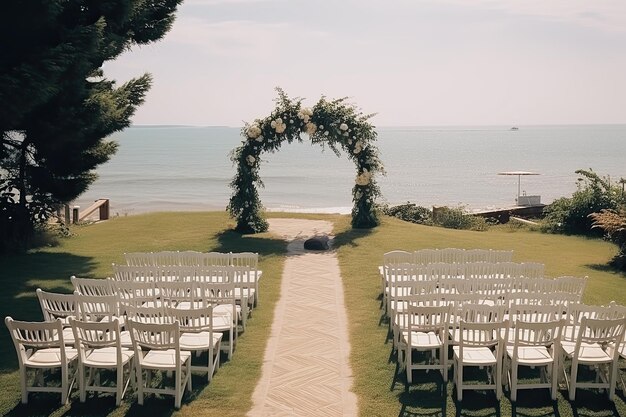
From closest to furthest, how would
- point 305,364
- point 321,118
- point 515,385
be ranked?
point 515,385 → point 305,364 → point 321,118

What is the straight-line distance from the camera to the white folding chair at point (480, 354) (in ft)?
26.0

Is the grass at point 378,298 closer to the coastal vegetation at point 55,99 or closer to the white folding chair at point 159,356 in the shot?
the white folding chair at point 159,356

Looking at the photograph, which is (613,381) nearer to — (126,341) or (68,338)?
(126,341)

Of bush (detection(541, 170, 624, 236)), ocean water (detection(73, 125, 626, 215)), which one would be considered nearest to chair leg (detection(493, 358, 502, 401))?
bush (detection(541, 170, 624, 236))

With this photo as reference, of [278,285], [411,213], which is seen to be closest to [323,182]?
[411,213]

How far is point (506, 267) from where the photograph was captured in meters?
11.7

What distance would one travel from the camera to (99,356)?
322 inches

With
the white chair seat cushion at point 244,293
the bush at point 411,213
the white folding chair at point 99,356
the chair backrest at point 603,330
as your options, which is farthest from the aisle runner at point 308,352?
the bush at point 411,213

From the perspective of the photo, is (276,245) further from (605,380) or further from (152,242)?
(605,380)

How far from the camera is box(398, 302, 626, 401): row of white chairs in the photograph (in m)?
8.01

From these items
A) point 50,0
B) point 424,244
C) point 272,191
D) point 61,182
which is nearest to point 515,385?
point 424,244

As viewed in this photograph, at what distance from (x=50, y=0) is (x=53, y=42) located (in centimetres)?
115

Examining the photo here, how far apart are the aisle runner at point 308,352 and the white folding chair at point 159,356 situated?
1014mm

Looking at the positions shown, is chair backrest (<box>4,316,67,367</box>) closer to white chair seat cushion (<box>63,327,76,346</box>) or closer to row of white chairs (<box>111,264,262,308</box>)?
white chair seat cushion (<box>63,327,76,346</box>)
